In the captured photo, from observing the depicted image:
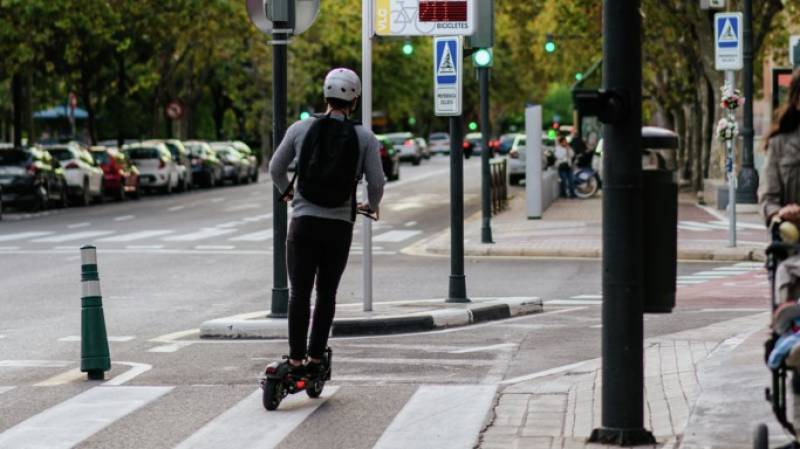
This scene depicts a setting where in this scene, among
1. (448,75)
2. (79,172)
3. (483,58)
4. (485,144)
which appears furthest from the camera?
(79,172)

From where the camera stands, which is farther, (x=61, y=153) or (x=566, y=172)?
(x=61, y=153)

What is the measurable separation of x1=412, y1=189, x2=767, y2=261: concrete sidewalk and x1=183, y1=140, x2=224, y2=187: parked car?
25.0 meters

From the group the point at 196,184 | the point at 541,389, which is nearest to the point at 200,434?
the point at 541,389

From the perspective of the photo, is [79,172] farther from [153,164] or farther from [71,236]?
[71,236]

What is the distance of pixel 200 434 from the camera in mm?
8828

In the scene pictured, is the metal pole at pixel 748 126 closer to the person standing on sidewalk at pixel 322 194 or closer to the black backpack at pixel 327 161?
the person standing on sidewalk at pixel 322 194

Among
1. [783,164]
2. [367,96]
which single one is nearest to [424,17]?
[367,96]

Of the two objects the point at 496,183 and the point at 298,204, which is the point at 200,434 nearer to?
the point at 298,204

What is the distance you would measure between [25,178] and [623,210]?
3234cm

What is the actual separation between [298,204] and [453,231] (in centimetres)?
602

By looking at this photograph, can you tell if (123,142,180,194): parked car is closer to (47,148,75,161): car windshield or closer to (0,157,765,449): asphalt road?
(47,148,75,161): car windshield

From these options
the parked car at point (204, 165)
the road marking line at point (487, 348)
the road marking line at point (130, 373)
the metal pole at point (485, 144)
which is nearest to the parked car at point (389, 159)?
the parked car at point (204, 165)

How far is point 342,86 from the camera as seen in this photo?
31.9ft

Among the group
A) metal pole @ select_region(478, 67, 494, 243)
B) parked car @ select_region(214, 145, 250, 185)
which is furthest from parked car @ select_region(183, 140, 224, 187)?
metal pole @ select_region(478, 67, 494, 243)
